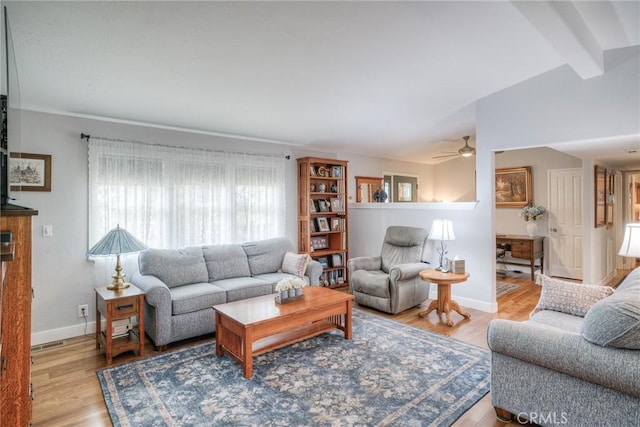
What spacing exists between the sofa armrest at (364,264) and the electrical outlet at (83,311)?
3.06 meters

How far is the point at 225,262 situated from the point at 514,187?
546cm

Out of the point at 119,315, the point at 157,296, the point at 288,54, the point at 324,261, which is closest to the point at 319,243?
the point at 324,261

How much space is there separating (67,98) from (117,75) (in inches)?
29.9

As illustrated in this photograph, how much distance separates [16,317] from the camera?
4.64 feet

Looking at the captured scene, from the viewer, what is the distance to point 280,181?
5102 millimetres

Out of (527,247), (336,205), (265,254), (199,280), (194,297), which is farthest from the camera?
(527,247)

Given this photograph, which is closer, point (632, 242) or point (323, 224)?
point (632, 242)

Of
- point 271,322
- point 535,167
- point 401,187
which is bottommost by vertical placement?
point 271,322

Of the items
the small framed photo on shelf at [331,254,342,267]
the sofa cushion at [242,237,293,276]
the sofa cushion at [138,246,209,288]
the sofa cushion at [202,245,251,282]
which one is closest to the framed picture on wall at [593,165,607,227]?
the small framed photo on shelf at [331,254,342,267]

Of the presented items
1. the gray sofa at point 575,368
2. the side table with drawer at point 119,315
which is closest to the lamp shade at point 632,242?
the gray sofa at point 575,368

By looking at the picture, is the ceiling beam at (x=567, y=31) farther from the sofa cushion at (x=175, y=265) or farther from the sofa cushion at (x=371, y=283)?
the sofa cushion at (x=175, y=265)

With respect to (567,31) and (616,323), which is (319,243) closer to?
(567,31)

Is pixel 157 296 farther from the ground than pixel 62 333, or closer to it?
farther from the ground

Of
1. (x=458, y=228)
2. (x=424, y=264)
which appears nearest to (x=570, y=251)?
(x=458, y=228)
